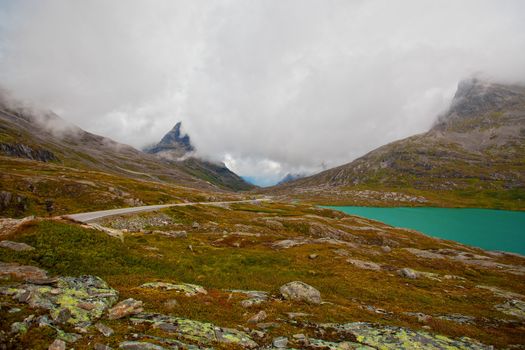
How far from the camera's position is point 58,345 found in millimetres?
9758

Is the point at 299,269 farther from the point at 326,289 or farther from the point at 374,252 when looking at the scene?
the point at 374,252

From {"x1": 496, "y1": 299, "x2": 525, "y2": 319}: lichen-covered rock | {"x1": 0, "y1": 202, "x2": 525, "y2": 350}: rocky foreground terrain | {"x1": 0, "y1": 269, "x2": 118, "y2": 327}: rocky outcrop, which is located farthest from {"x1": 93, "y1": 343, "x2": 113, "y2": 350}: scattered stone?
{"x1": 496, "y1": 299, "x2": 525, "y2": 319}: lichen-covered rock

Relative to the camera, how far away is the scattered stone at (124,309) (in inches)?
534

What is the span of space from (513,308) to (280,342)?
3374 cm

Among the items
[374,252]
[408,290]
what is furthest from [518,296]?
[374,252]

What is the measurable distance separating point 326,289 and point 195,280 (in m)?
14.8

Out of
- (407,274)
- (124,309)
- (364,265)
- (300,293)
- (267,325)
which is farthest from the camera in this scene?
(364,265)

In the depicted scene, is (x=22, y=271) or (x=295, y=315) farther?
(x=295, y=315)

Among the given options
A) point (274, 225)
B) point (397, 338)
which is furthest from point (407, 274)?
point (274, 225)

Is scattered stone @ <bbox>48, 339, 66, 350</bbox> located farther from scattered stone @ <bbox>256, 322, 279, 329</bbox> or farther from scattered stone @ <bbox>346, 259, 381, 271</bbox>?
scattered stone @ <bbox>346, 259, 381, 271</bbox>

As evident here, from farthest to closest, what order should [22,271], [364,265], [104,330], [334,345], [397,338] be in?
1. [364,265]
2. [397,338]
3. [22,271]
4. [334,345]
5. [104,330]

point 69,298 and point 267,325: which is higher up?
point 69,298

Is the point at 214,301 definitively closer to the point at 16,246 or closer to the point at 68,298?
the point at 68,298

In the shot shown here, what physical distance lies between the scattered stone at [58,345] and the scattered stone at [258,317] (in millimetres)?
10174
